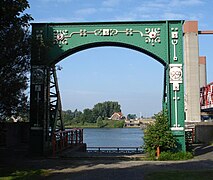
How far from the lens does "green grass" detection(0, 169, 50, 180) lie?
10.6 m

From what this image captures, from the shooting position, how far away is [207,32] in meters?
35.2

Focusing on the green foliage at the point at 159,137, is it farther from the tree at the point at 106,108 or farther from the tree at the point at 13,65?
the tree at the point at 106,108

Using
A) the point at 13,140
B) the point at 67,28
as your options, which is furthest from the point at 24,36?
the point at 13,140

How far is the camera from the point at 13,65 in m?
12.4

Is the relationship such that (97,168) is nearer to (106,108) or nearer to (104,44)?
(104,44)

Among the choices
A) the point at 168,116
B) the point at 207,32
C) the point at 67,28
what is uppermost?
the point at 207,32

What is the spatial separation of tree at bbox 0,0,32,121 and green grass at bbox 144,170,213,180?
514cm

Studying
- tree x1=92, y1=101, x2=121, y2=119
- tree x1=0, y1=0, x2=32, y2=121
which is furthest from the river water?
tree x1=92, y1=101, x2=121, y2=119

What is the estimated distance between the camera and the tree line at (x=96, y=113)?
331ft

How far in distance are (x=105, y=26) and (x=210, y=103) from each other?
24.4m

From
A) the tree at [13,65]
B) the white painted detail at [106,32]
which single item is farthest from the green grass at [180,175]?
the white painted detail at [106,32]

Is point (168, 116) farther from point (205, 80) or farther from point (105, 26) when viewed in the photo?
point (205, 80)

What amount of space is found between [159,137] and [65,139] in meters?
6.23

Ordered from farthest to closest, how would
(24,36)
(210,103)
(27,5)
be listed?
(210,103) → (24,36) → (27,5)
